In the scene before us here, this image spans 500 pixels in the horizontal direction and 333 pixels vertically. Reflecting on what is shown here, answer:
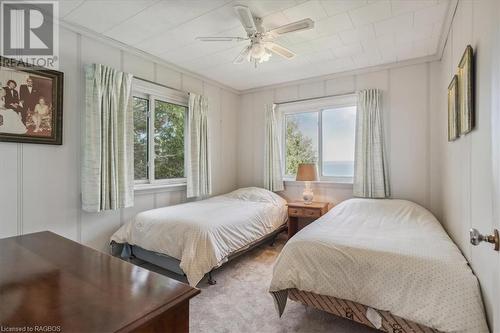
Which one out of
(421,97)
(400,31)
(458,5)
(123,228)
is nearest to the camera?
(458,5)

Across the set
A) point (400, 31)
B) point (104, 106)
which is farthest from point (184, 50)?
point (400, 31)

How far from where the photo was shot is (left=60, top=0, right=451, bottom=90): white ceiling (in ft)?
6.97

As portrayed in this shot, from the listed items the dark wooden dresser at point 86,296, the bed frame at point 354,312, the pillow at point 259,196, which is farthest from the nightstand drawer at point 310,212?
the dark wooden dresser at point 86,296

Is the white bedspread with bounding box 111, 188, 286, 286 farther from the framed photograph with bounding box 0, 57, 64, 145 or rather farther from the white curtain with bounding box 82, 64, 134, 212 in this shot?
the framed photograph with bounding box 0, 57, 64, 145

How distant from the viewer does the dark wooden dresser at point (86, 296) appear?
67cm

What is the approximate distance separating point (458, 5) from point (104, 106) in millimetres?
3302

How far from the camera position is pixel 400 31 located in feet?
8.33

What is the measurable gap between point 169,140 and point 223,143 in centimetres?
107

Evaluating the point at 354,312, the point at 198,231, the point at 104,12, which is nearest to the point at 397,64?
the point at 354,312

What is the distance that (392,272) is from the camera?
153 centimetres

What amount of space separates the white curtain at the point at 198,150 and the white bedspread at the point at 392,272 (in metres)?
2.01

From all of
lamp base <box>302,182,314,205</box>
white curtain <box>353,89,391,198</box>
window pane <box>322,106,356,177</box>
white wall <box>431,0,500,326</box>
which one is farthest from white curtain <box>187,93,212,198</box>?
white wall <box>431,0,500,326</box>

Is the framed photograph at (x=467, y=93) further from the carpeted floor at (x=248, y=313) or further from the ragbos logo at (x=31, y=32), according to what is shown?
the ragbos logo at (x=31, y=32)

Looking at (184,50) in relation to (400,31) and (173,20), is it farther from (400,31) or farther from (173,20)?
(400,31)
